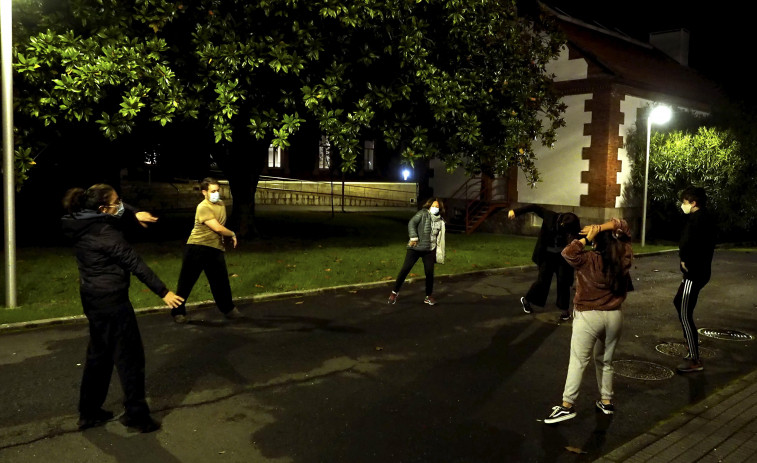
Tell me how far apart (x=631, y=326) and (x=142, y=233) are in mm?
14337

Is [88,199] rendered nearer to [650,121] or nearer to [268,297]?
[268,297]

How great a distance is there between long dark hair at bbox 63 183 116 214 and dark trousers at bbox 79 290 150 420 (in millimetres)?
671

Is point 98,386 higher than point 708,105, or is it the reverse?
point 708,105

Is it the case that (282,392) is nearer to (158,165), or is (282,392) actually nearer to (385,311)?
(385,311)

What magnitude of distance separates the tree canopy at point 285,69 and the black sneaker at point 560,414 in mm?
7839

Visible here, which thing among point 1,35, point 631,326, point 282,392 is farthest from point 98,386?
point 631,326

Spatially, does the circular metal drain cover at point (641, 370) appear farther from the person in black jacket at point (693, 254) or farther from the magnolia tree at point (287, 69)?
the magnolia tree at point (287, 69)

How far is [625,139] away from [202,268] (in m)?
17.9

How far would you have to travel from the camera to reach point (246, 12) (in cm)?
1143

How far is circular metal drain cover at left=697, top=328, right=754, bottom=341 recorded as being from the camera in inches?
327

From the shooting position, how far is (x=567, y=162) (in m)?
22.5

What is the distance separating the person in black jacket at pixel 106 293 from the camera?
4.66 m

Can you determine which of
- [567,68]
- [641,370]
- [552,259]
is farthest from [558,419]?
[567,68]

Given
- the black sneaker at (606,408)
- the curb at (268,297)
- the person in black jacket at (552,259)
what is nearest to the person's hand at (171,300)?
the black sneaker at (606,408)
